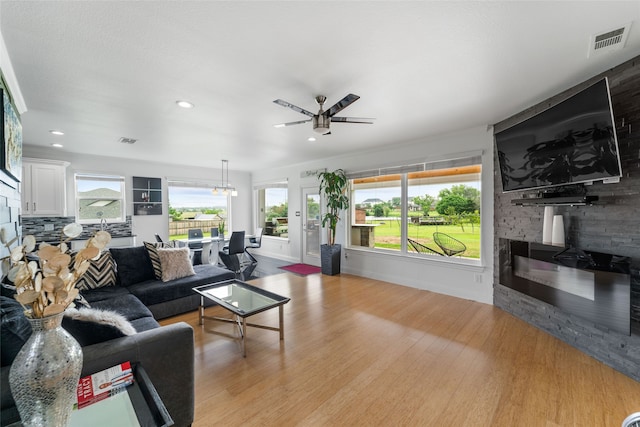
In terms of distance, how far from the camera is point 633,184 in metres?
2.19

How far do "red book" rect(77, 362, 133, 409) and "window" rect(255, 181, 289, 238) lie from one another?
592 centimetres

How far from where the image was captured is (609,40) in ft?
6.23

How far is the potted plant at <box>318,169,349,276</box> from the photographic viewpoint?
5473 mm

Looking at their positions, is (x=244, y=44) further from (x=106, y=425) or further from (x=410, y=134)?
(x=410, y=134)

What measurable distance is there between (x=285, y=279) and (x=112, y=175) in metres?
4.56

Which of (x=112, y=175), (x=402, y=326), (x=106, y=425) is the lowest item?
(x=402, y=326)

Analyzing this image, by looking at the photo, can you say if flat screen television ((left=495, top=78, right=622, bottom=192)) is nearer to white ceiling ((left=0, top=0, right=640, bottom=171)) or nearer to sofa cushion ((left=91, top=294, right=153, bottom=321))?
white ceiling ((left=0, top=0, right=640, bottom=171))

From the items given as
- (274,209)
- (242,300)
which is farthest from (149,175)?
(242,300)

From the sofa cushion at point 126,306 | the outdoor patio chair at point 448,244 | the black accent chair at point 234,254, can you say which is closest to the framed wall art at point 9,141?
the sofa cushion at point 126,306

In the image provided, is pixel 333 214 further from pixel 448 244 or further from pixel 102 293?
pixel 102 293

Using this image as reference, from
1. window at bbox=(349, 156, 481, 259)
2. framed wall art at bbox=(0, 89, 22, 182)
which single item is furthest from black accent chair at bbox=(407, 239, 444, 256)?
framed wall art at bbox=(0, 89, 22, 182)

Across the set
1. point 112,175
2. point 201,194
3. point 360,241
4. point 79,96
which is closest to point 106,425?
→ point 79,96

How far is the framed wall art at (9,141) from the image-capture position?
2.14 m

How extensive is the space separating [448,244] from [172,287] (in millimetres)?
4123
